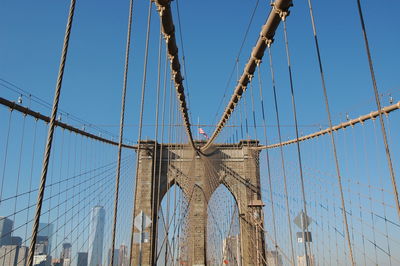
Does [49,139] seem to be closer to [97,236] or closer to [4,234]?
[4,234]

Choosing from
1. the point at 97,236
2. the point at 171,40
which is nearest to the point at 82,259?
the point at 97,236

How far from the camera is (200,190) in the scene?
797 inches

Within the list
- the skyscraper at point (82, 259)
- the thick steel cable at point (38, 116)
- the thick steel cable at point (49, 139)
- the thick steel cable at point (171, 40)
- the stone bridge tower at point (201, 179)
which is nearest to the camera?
the thick steel cable at point (49, 139)

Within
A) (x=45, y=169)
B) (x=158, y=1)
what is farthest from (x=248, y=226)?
(x=45, y=169)

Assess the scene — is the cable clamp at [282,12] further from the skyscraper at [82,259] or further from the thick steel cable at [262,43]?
the skyscraper at [82,259]

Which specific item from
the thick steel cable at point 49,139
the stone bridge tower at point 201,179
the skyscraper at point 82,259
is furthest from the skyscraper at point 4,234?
the skyscraper at point 82,259

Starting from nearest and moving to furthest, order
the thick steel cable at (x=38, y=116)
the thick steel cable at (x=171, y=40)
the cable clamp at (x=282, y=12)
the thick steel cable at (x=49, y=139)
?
the thick steel cable at (x=49, y=139) < the cable clamp at (x=282, y=12) < the thick steel cable at (x=171, y=40) < the thick steel cable at (x=38, y=116)

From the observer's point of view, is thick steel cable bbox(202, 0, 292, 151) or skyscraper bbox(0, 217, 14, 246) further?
skyscraper bbox(0, 217, 14, 246)

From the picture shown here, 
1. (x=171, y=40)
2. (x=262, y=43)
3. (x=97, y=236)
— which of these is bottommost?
(x=97, y=236)

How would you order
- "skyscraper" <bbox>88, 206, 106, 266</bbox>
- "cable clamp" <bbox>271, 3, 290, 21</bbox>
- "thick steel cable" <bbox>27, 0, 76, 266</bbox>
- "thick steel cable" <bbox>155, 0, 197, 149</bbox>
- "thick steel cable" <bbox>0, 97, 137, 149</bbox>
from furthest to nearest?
"skyscraper" <bbox>88, 206, 106, 266</bbox> → "thick steel cable" <bbox>0, 97, 137, 149</bbox> → "thick steel cable" <bbox>155, 0, 197, 149</bbox> → "cable clamp" <bbox>271, 3, 290, 21</bbox> → "thick steel cable" <bbox>27, 0, 76, 266</bbox>

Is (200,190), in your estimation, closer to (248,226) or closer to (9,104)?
(248,226)

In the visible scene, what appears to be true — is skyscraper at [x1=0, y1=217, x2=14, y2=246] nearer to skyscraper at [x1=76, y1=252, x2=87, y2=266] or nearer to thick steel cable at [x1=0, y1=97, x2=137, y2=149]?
thick steel cable at [x1=0, y1=97, x2=137, y2=149]

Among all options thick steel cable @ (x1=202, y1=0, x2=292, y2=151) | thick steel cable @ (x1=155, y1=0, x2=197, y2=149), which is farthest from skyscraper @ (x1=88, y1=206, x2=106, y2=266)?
thick steel cable @ (x1=202, y1=0, x2=292, y2=151)

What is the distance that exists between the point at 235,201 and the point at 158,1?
680 inches
